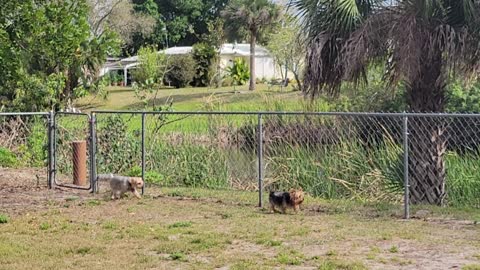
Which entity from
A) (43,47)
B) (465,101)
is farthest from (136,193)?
(465,101)

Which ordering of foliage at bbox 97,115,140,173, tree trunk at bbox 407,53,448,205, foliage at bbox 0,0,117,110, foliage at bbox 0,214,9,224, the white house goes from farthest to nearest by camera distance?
the white house < foliage at bbox 97,115,140,173 < foliage at bbox 0,0,117,110 < tree trunk at bbox 407,53,448,205 < foliage at bbox 0,214,9,224

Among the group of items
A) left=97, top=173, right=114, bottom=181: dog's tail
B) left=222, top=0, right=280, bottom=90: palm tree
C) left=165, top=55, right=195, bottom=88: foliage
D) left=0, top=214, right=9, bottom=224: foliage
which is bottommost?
left=0, top=214, right=9, bottom=224: foliage

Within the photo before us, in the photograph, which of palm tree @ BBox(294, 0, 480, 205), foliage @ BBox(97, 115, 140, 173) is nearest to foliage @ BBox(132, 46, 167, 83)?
foliage @ BBox(97, 115, 140, 173)

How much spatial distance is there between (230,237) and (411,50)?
12.4 ft

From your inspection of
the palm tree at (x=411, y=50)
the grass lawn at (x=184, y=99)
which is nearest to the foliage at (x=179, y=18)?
the grass lawn at (x=184, y=99)

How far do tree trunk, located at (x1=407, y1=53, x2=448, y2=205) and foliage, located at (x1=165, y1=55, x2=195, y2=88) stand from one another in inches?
1273

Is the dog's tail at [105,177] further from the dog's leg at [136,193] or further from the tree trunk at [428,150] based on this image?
the tree trunk at [428,150]

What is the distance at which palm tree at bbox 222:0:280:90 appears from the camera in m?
40.6

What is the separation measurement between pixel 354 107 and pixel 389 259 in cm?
1012

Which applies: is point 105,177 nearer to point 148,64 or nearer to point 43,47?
point 43,47

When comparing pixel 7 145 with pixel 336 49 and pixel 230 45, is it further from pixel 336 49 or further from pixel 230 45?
pixel 230 45

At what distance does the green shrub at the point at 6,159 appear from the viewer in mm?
14289

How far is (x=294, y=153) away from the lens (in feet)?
37.7

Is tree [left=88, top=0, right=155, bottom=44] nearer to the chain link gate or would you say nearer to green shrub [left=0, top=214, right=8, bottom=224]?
the chain link gate
